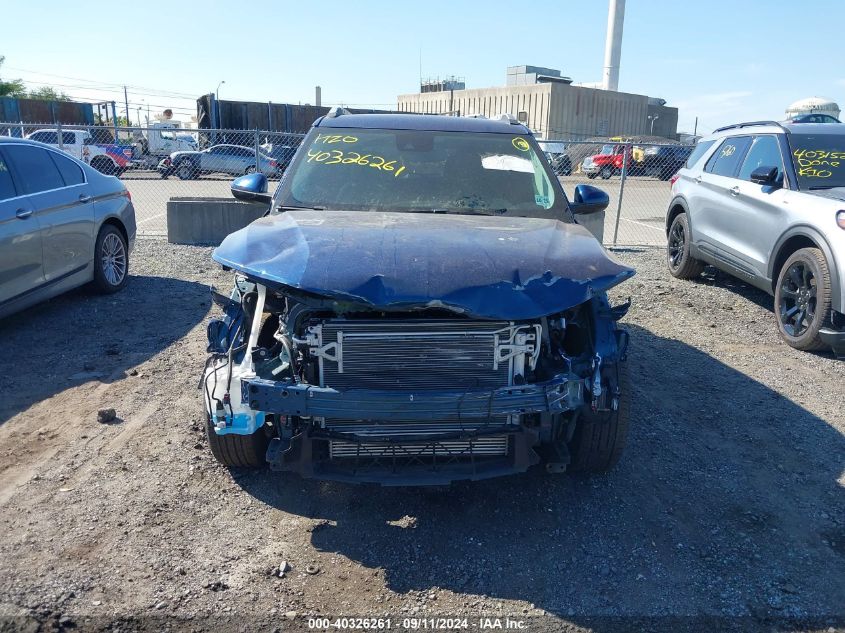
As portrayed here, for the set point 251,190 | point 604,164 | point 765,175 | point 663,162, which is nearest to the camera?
point 251,190

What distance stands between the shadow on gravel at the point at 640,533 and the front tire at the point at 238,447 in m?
0.16

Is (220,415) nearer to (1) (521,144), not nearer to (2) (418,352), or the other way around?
(2) (418,352)

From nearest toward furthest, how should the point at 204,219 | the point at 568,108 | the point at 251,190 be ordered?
the point at 251,190
the point at 204,219
the point at 568,108

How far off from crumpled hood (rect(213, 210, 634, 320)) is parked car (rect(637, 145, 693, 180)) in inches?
873

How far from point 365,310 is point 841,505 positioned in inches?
110

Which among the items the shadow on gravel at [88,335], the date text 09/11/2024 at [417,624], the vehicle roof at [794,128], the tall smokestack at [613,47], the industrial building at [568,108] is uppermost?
the tall smokestack at [613,47]

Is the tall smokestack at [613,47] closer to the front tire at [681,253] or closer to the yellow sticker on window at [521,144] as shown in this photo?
the front tire at [681,253]

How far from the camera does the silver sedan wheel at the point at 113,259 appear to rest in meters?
7.36

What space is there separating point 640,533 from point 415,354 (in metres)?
1.46

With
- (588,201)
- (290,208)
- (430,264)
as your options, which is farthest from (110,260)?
(430,264)

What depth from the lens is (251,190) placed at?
4.86 m

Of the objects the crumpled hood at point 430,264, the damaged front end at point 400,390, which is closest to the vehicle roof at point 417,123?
the crumpled hood at point 430,264

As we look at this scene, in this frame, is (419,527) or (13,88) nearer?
(419,527)

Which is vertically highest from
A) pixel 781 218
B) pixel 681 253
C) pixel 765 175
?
pixel 765 175
